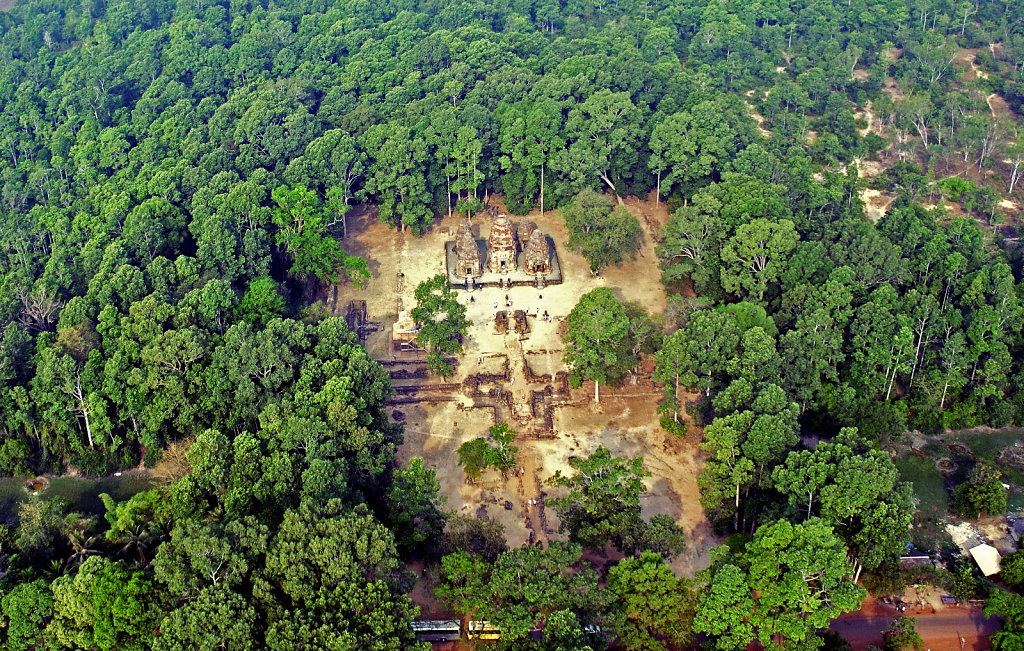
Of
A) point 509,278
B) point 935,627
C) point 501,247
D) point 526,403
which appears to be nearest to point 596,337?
point 526,403

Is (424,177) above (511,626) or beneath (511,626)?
above

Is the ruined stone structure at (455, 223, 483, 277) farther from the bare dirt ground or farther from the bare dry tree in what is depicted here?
the bare dry tree

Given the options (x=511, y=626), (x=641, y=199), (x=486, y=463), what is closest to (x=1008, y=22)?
(x=641, y=199)

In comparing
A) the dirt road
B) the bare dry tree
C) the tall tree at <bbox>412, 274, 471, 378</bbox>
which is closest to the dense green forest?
the bare dry tree

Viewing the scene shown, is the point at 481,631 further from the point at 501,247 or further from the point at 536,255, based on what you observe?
the point at 501,247

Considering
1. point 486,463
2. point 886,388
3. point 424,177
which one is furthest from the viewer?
point 424,177

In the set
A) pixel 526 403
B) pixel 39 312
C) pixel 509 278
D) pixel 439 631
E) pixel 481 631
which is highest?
pixel 39 312

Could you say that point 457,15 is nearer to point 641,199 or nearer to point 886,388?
point 641,199
